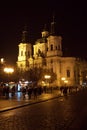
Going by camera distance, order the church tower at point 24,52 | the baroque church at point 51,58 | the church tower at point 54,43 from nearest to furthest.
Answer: the baroque church at point 51,58 < the church tower at point 54,43 < the church tower at point 24,52

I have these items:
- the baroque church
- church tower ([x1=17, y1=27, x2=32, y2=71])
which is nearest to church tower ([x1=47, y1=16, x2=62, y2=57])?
the baroque church

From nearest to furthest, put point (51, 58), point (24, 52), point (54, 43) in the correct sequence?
1. point (54, 43)
2. point (51, 58)
3. point (24, 52)

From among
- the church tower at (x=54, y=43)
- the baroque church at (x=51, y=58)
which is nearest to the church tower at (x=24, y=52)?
the baroque church at (x=51, y=58)

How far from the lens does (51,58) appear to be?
378 ft

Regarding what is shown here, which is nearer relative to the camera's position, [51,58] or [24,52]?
[51,58]

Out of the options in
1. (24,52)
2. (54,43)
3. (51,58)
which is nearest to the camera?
(54,43)

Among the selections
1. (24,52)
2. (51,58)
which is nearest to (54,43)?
(51,58)

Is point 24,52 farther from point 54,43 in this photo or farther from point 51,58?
point 54,43

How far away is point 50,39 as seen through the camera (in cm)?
11500

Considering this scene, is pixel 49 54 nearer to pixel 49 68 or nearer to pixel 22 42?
pixel 49 68

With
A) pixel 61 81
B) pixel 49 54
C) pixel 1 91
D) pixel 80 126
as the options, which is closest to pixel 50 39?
pixel 49 54

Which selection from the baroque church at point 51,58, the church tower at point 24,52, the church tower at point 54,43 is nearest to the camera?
the baroque church at point 51,58

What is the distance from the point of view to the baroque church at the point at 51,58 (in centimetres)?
11359

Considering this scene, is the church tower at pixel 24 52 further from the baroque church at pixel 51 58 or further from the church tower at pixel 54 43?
the church tower at pixel 54 43
